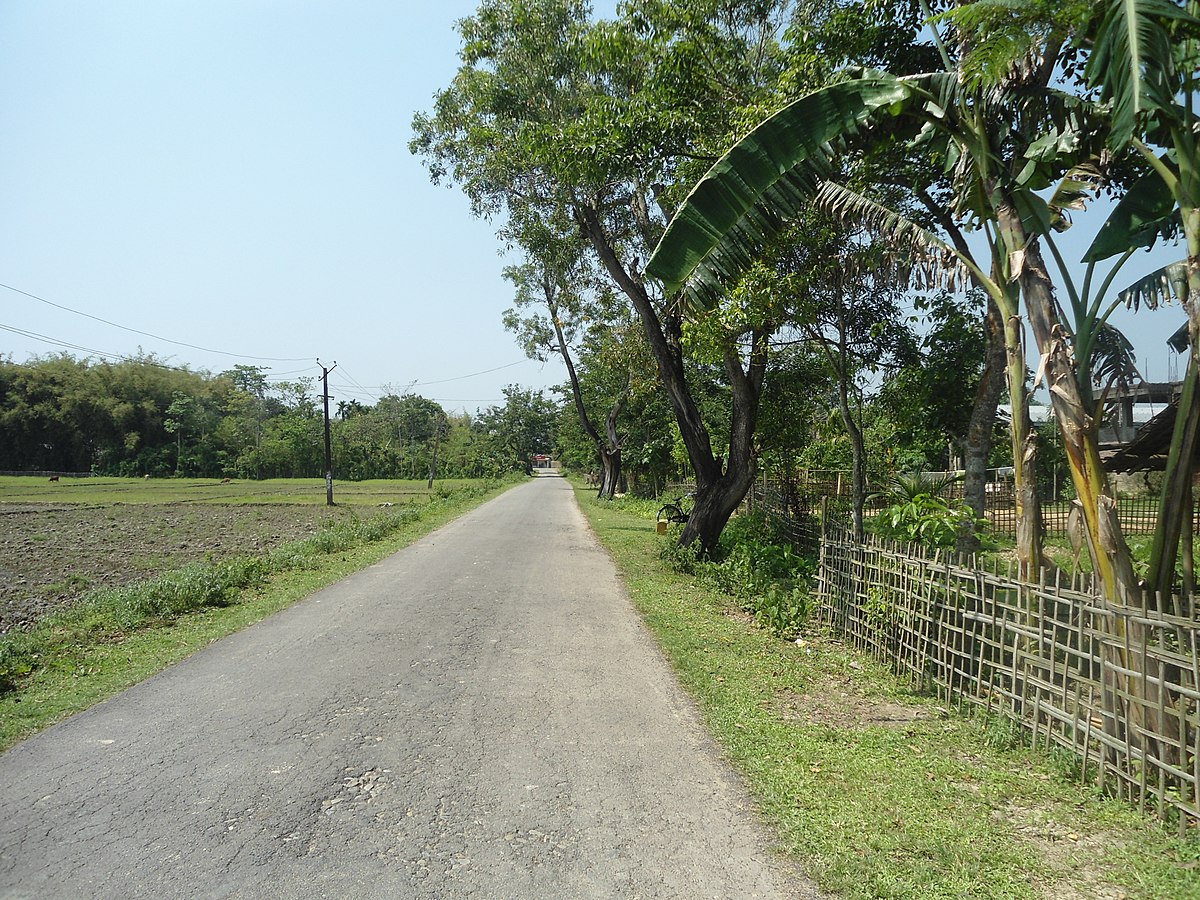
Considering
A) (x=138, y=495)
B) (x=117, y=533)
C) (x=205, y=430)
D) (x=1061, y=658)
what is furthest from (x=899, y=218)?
(x=205, y=430)

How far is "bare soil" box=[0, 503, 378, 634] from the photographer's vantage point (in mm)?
12562

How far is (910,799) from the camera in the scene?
4.17m

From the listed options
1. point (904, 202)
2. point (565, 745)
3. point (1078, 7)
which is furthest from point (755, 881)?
point (904, 202)

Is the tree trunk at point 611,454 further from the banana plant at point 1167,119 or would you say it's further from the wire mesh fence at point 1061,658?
the banana plant at point 1167,119

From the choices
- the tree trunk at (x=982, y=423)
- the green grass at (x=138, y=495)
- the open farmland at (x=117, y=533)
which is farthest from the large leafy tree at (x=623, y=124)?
the green grass at (x=138, y=495)

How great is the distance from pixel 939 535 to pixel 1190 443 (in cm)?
328

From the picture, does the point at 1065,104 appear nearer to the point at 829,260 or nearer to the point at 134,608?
the point at 829,260

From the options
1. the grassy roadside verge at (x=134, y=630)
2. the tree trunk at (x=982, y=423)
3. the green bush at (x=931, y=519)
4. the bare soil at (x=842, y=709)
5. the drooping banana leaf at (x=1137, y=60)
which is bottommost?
the bare soil at (x=842, y=709)

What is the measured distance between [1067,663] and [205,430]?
78.2 m

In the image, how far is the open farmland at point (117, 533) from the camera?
13.1 metres

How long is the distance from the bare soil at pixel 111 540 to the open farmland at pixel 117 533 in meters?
0.02

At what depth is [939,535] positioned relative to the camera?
7.55 metres

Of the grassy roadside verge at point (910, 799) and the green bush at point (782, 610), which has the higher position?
the green bush at point (782, 610)

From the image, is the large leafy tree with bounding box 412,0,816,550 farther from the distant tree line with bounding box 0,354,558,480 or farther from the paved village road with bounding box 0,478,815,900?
the distant tree line with bounding box 0,354,558,480
